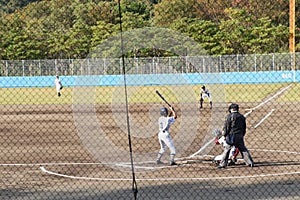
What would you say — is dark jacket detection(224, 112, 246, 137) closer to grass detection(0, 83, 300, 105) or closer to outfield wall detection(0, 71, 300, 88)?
outfield wall detection(0, 71, 300, 88)

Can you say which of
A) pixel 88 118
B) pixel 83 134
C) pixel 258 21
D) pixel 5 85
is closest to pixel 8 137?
pixel 83 134

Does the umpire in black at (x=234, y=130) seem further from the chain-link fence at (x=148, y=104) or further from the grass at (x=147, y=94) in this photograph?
the grass at (x=147, y=94)

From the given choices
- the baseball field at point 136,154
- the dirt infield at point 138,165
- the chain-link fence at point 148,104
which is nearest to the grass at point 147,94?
the chain-link fence at point 148,104

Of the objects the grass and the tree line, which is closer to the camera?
the grass

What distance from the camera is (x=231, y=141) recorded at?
16.2 m

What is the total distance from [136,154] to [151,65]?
28.2 meters

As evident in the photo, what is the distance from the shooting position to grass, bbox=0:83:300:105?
4494 cm

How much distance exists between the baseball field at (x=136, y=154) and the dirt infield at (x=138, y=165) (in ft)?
0.07

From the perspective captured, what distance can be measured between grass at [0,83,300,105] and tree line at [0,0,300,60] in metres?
4.43

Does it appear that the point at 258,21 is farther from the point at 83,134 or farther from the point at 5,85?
the point at 83,134

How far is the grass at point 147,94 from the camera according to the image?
4494 cm

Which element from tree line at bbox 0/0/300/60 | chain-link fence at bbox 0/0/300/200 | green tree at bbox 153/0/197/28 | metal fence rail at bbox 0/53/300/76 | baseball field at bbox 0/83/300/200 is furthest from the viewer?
green tree at bbox 153/0/197/28

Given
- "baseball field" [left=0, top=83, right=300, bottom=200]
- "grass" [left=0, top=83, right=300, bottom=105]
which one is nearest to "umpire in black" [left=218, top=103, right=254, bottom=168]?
"baseball field" [left=0, top=83, right=300, bottom=200]

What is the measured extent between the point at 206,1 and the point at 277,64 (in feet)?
79.8
